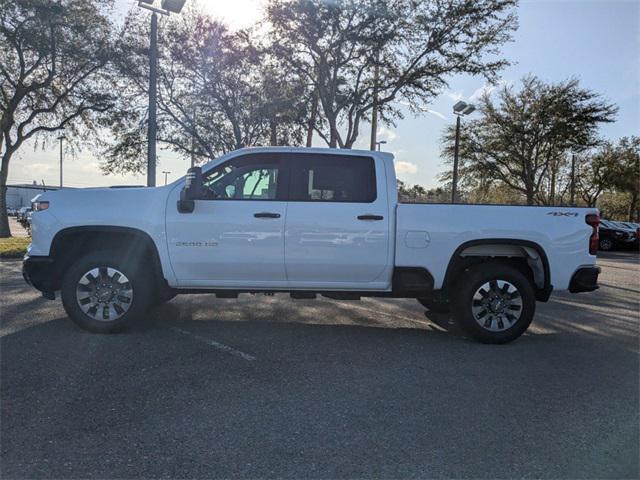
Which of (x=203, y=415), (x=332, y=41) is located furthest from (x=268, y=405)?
(x=332, y=41)

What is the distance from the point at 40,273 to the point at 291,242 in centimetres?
273

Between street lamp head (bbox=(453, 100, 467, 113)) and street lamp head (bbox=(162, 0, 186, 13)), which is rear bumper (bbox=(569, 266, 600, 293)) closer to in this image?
street lamp head (bbox=(162, 0, 186, 13))

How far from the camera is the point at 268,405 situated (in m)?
3.64

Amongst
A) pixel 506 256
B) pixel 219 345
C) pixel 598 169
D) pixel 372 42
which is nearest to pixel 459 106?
pixel 372 42

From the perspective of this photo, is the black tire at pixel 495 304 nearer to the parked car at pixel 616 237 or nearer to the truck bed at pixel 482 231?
the truck bed at pixel 482 231


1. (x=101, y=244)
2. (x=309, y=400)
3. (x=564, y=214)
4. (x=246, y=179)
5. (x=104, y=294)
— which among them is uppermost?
(x=246, y=179)

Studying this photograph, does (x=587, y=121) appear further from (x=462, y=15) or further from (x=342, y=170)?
(x=342, y=170)

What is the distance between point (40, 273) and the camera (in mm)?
5398

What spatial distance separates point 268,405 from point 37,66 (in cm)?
1857

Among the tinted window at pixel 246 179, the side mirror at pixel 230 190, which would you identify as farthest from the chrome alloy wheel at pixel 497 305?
the side mirror at pixel 230 190

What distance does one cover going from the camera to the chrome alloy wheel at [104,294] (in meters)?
5.33

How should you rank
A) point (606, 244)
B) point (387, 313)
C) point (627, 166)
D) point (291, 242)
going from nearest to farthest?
point (291, 242)
point (387, 313)
point (606, 244)
point (627, 166)

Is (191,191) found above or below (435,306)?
above

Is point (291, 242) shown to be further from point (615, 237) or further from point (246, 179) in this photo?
point (615, 237)
